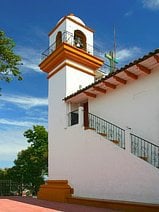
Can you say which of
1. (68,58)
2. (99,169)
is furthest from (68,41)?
(99,169)

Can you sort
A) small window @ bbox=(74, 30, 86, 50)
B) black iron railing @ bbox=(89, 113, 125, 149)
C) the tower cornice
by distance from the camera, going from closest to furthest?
black iron railing @ bbox=(89, 113, 125, 149)
the tower cornice
small window @ bbox=(74, 30, 86, 50)

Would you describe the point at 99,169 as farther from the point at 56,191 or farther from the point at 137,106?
the point at 56,191

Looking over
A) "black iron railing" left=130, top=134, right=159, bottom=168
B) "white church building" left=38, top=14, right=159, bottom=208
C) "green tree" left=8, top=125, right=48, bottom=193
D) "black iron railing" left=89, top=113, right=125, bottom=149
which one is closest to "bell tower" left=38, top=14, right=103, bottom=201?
"white church building" left=38, top=14, right=159, bottom=208

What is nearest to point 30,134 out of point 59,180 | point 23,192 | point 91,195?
point 23,192

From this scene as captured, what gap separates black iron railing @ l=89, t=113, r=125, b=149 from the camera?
13.3 meters

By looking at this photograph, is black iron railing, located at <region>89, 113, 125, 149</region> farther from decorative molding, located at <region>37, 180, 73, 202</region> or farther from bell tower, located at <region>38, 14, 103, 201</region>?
decorative molding, located at <region>37, 180, 73, 202</region>

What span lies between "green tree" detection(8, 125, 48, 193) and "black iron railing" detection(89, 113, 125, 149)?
442 inches

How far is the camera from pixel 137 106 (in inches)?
501

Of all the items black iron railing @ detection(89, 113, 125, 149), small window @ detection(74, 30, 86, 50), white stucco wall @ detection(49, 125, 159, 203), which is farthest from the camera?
small window @ detection(74, 30, 86, 50)

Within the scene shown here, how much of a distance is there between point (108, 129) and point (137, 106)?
88.8 inches

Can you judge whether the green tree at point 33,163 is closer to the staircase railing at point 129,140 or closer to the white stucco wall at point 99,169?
the white stucco wall at point 99,169

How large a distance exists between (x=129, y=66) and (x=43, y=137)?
15.8m

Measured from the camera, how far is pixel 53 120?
17.9m

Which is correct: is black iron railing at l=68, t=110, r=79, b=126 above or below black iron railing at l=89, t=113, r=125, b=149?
above
